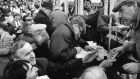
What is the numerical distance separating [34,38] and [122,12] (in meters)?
1.34

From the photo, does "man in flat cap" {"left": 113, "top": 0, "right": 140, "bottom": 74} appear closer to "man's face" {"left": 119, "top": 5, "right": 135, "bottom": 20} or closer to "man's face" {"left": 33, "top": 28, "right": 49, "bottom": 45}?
"man's face" {"left": 119, "top": 5, "right": 135, "bottom": 20}

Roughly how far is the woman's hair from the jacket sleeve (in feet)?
3.33

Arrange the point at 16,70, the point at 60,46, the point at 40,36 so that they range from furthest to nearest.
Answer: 1. the point at 40,36
2. the point at 60,46
3. the point at 16,70

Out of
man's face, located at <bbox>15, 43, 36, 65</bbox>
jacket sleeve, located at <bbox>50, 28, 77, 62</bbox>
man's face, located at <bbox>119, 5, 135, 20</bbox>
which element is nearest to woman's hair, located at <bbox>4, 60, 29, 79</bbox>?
man's face, located at <bbox>15, 43, 36, 65</bbox>

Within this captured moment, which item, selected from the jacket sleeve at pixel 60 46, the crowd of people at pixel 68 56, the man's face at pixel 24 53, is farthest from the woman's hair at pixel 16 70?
the jacket sleeve at pixel 60 46

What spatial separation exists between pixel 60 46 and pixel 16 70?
1.16m

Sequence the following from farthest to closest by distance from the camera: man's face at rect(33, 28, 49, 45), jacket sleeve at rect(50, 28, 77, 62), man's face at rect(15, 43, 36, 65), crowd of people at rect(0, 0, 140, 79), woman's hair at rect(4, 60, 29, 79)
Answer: man's face at rect(33, 28, 49, 45)
jacket sleeve at rect(50, 28, 77, 62)
man's face at rect(15, 43, 36, 65)
crowd of people at rect(0, 0, 140, 79)
woman's hair at rect(4, 60, 29, 79)

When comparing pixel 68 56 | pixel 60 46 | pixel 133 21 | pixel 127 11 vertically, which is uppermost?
pixel 127 11

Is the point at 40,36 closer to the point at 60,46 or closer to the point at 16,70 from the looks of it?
the point at 60,46

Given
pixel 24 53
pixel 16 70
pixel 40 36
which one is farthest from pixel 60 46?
pixel 16 70

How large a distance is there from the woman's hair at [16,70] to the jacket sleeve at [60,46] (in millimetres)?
1015

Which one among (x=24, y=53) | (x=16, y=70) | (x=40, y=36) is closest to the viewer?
(x=16, y=70)

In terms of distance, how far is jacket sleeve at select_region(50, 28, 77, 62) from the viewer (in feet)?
11.3

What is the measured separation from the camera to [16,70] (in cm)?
237
